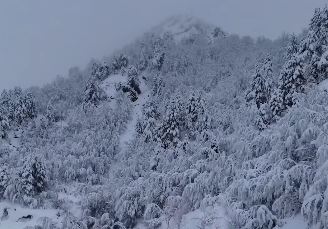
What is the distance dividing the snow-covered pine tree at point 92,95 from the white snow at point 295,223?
2072 inches

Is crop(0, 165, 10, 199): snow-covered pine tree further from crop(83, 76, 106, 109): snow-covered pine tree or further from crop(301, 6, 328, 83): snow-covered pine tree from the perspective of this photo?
crop(301, 6, 328, 83): snow-covered pine tree

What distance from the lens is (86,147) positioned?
58875 mm

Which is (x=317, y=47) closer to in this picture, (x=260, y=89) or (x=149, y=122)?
(x=260, y=89)

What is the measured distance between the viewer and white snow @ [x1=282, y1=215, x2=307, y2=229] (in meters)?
23.8

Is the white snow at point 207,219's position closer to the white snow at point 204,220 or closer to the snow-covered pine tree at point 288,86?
the white snow at point 204,220

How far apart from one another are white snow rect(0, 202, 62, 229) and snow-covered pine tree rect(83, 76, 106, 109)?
2902 centimetres

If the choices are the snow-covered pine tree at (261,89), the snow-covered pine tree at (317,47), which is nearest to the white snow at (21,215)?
the snow-covered pine tree at (261,89)

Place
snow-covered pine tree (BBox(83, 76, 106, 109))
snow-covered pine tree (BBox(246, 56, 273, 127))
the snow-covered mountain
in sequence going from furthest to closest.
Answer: the snow-covered mountain < snow-covered pine tree (BBox(83, 76, 106, 109)) < snow-covered pine tree (BBox(246, 56, 273, 127))

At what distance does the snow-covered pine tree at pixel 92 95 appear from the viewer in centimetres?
7481

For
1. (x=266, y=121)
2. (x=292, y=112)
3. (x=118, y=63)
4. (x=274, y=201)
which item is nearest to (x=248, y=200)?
(x=274, y=201)

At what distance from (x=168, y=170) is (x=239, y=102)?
22.3 metres

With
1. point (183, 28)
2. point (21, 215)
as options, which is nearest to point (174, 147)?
point (21, 215)

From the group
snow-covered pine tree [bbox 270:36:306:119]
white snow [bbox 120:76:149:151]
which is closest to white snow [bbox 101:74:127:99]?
white snow [bbox 120:76:149:151]

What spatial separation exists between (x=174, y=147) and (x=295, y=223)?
97.7 feet
